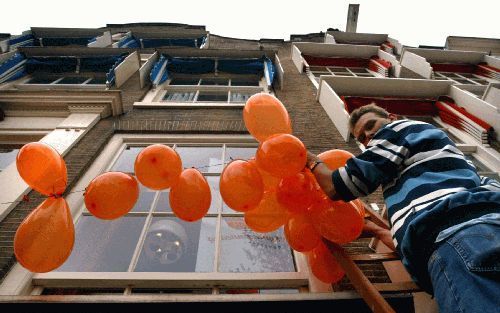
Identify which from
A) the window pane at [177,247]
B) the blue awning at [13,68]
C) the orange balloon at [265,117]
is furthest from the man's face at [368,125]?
the blue awning at [13,68]

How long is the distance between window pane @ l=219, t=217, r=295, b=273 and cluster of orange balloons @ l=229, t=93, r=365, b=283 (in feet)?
2.87

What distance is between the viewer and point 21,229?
7.00 ft

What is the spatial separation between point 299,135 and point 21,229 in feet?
14.1

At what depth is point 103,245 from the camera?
344cm

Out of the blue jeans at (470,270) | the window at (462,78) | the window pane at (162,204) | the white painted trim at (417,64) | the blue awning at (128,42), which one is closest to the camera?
the blue jeans at (470,270)

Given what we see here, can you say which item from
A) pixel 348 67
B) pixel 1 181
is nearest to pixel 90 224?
pixel 1 181

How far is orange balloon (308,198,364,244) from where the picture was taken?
2092mm

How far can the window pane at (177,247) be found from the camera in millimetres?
3166

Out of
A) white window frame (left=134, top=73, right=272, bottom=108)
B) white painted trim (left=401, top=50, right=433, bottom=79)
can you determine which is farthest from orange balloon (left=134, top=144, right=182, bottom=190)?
white painted trim (left=401, top=50, right=433, bottom=79)

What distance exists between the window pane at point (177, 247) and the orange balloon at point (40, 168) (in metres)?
1.26

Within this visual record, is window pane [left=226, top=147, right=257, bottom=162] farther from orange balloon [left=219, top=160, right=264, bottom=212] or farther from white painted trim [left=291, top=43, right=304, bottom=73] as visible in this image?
white painted trim [left=291, top=43, right=304, bottom=73]

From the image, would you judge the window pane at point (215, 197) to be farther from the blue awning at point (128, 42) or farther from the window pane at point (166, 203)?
the blue awning at point (128, 42)

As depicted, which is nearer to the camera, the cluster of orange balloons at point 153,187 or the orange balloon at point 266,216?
the cluster of orange balloons at point 153,187

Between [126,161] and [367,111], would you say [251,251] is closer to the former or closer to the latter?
[367,111]
